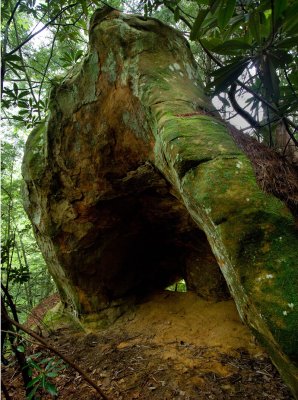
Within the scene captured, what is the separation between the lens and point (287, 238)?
6.27 ft

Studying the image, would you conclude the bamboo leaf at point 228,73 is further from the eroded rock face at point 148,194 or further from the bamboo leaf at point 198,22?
the eroded rock face at point 148,194

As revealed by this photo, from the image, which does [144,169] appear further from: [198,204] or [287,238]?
[287,238]

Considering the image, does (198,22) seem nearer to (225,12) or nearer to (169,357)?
(225,12)

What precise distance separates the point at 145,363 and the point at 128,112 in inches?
131

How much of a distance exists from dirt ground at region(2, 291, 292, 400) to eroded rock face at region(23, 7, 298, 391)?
54 centimetres

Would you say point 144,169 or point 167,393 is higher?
point 144,169

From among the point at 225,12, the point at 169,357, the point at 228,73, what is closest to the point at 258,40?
the point at 228,73

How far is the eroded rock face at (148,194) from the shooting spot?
1.94 meters

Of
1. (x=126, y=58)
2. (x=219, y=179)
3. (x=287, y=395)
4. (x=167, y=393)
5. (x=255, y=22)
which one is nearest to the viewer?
(x=255, y=22)

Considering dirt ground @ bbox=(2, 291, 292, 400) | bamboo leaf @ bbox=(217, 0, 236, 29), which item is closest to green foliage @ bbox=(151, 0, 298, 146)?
bamboo leaf @ bbox=(217, 0, 236, 29)

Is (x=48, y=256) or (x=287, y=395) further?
(x=48, y=256)

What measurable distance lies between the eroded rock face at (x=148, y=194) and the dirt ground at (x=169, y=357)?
1.76 ft

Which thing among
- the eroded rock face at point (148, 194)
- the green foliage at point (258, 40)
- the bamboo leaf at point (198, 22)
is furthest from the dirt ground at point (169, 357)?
the bamboo leaf at point (198, 22)

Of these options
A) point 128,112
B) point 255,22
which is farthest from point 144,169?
point 255,22
